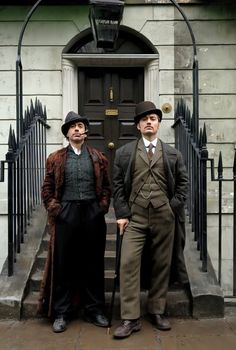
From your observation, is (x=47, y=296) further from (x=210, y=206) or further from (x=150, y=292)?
(x=210, y=206)

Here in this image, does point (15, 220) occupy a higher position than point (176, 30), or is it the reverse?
point (176, 30)

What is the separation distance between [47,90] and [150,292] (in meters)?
4.05

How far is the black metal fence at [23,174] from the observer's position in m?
4.77

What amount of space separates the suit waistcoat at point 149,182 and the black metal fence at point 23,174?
1338 mm

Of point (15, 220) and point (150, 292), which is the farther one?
point (15, 220)

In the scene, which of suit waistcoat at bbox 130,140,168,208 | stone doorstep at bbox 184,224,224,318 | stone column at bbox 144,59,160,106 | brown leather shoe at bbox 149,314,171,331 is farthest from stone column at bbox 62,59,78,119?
brown leather shoe at bbox 149,314,171,331

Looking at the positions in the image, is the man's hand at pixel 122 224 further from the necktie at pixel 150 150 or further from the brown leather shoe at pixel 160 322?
the brown leather shoe at pixel 160 322

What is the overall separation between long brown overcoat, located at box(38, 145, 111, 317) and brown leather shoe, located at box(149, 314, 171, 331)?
93cm

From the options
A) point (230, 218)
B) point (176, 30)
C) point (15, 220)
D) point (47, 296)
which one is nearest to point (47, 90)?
point (176, 30)

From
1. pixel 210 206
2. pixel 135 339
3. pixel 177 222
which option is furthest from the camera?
pixel 210 206

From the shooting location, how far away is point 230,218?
23.5 feet

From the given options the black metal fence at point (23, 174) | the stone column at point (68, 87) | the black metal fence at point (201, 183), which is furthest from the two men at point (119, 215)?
the stone column at point (68, 87)

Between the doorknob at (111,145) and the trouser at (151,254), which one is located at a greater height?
the doorknob at (111,145)

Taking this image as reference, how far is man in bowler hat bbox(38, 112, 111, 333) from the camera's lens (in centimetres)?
423
